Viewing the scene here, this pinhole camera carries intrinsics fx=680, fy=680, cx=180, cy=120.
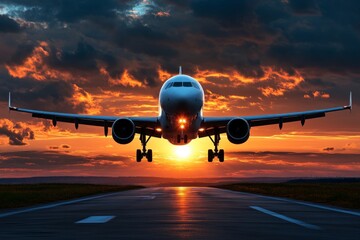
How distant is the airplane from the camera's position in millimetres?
36875

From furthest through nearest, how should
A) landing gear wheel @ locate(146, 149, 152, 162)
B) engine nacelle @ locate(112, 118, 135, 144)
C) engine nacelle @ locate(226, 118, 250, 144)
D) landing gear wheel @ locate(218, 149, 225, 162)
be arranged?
landing gear wheel @ locate(146, 149, 152, 162) → landing gear wheel @ locate(218, 149, 225, 162) → engine nacelle @ locate(226, 118, 250, 144) → engine nacelle @ locate(112, 118, 135, 144)

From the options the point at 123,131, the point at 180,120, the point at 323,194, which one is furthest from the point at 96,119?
the point at 323,194

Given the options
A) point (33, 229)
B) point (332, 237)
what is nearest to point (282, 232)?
point (332, 237)

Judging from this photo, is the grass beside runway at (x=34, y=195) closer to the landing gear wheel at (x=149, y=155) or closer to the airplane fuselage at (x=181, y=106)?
the landing gear wheel at (x=149, y=155)

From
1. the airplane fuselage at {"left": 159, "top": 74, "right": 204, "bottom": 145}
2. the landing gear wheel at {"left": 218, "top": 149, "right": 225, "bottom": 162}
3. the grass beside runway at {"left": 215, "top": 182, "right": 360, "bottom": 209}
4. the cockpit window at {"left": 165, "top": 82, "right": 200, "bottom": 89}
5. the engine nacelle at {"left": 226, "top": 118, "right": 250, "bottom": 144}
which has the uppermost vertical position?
the cockpit window at {"left": 165, "top": 82, "right": 200, "bottom": 89}

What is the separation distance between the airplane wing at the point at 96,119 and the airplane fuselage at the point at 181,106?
153cm

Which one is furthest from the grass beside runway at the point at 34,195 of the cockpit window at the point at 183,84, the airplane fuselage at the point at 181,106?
the cockpit window at the point at 183,84

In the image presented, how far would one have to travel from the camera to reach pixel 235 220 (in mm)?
15344

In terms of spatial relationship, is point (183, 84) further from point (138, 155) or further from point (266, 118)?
point (138, 155)

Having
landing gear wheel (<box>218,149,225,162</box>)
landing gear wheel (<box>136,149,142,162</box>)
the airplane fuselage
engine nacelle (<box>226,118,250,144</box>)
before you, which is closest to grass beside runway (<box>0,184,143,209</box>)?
landing gear wheel (<box>136,149,142,162</box>)

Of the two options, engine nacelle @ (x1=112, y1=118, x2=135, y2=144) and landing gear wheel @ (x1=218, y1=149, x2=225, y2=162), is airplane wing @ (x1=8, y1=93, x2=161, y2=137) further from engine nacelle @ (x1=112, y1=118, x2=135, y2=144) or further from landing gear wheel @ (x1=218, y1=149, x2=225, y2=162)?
landing gear wheel @ (x1=218, y1=149, x2=225, y2=162)

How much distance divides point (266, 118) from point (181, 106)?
29.2 feet

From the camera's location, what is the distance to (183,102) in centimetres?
3609

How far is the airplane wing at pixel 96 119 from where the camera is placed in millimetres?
42041
